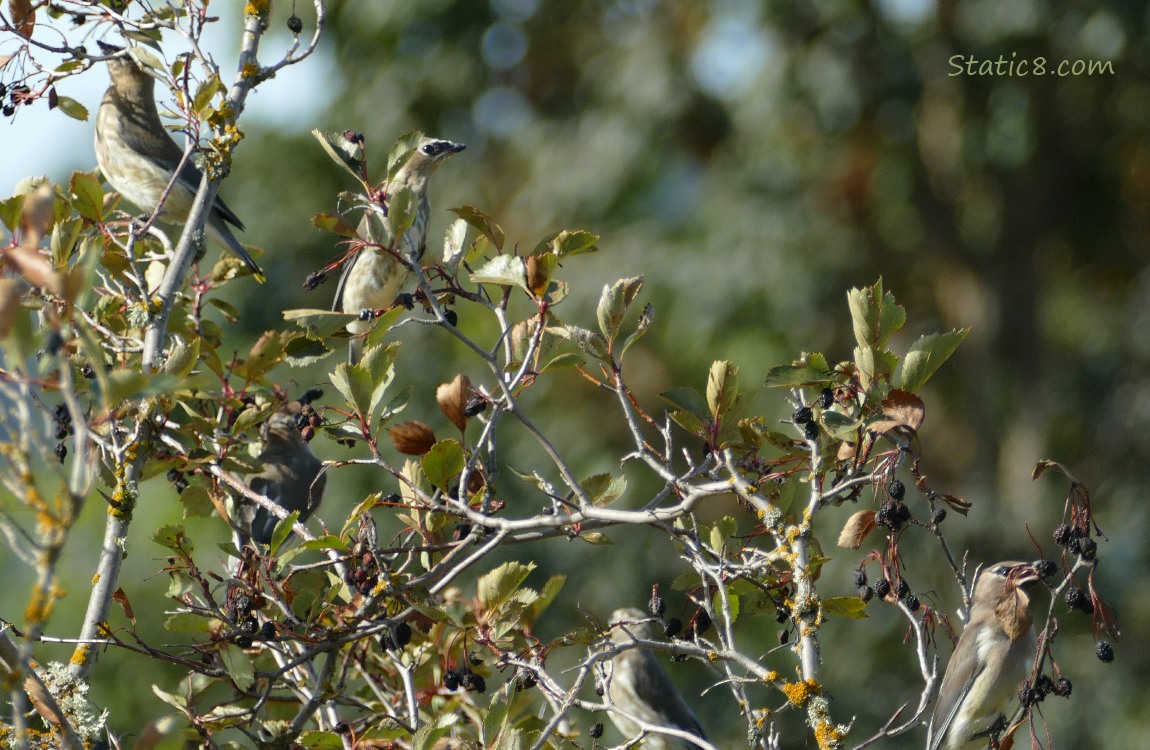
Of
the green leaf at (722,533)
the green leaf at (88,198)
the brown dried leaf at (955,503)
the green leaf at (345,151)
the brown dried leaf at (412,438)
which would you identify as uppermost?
the green leaf at (88,198)

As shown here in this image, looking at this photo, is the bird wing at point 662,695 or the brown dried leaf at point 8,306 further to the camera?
the bird wing at point 662,695

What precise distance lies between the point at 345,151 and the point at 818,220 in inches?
281

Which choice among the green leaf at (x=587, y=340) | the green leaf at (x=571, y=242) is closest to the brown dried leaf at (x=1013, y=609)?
the green leaf at (x=587, y=340)

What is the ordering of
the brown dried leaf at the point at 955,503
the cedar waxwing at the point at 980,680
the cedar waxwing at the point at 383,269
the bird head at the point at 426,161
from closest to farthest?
the brown dried leaf at the point at 955,503 → the cedar waxwing at the point at 980,680 → the cedar waxwing at the point at 383,269 → the bird head at the point at 426,161

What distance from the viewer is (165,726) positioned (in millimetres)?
1425

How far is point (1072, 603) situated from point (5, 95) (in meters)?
2.16

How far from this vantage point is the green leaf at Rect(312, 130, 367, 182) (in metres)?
2.27

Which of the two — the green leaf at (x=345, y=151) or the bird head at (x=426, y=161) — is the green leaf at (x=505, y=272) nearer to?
the green leaf at (x=345, y=151)

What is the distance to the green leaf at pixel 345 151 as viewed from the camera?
2.27 metres

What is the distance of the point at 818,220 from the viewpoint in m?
9.09

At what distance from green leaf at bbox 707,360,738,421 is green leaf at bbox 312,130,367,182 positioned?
2.31ft

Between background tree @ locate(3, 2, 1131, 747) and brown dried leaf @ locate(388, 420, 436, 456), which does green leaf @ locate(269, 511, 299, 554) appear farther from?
background tree @ locate(3, 2, 1131, 747)

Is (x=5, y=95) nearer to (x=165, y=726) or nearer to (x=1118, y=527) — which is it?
(x=165, y=726)

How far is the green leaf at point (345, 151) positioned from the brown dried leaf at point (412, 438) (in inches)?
18.6
